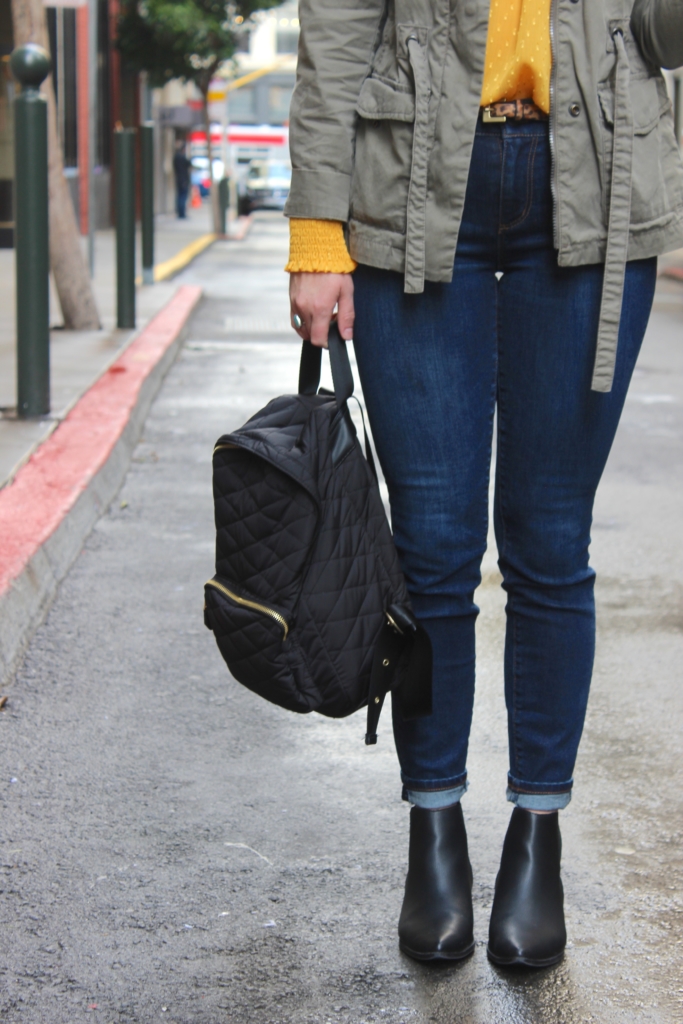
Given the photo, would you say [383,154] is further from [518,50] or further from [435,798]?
[435,798]

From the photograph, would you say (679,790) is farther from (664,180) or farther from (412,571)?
(664,180)

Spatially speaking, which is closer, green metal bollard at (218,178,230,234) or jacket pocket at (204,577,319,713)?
jacket pocket at (204,577,319,713)

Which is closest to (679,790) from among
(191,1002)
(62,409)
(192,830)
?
(192,830)

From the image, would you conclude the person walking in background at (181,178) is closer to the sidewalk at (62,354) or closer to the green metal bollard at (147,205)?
the sidewalk at (62,354)

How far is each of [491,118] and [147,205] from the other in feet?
39.1

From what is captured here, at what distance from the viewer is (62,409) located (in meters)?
5.79

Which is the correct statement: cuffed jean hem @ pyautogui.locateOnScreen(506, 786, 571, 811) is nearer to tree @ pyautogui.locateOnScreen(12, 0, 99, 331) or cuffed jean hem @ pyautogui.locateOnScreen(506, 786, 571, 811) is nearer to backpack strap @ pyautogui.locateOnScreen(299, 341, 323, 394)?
backpack strap @ pyautogui.locateOnScreen(299, 341, 323, 394)

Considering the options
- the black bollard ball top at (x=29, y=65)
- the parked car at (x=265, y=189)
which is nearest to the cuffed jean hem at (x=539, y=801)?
the black bollard ball top at (x=29, y=65)

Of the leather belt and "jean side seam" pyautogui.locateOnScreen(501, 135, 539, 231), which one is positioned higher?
the leather belt

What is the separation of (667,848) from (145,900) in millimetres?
899

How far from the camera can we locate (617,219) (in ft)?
5.71

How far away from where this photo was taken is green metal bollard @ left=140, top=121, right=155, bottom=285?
42.7 feet

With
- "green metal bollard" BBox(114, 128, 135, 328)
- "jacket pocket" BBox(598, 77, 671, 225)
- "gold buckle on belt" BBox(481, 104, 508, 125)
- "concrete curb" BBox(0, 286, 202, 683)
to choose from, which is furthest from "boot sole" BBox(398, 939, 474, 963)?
"green metal bollard" BBox(114, 128, 135, 328)

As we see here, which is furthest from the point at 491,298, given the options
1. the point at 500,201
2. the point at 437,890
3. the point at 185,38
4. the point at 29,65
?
the point at 185,38
